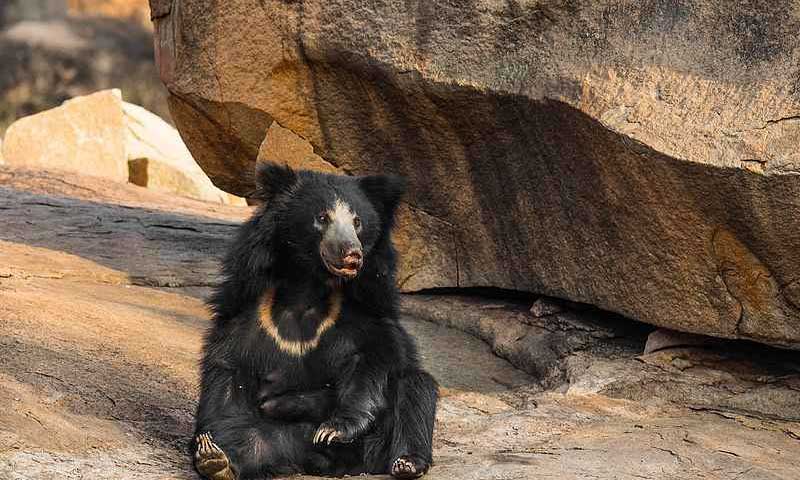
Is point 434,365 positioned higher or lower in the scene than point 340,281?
lower

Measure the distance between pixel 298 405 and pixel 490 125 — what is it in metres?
2.17

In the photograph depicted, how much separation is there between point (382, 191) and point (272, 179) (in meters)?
0.38

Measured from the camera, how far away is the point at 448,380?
5625mm

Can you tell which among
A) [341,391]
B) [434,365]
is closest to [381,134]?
[434,365]

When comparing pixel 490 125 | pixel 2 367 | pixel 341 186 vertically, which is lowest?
pixel 2 367

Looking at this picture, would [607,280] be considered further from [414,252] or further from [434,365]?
[414,252]

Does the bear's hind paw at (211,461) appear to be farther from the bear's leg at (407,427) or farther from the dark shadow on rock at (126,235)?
the dark shadow on rock at (126,235)

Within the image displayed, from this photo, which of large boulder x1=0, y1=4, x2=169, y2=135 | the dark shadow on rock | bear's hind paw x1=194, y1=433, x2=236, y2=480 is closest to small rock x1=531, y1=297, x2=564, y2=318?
the dark shadow on rock

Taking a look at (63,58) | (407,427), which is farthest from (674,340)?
(63,58)

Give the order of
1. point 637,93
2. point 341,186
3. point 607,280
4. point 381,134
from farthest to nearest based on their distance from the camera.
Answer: point 381,134, point 607,280, point 637,93, point 341,186

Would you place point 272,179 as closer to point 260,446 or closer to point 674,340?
point 260,446

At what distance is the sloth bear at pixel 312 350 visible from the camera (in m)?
3.87

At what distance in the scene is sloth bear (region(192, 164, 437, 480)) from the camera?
12.7 ft

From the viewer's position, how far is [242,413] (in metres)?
3.90
